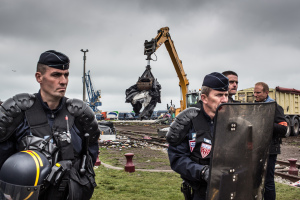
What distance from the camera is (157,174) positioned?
7625mm

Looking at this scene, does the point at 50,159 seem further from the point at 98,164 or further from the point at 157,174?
the point at 98,164

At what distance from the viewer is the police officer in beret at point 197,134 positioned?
248 cm

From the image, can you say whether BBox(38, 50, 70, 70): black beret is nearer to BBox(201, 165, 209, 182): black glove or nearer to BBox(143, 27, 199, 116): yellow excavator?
BBox(201, 165, 209, 182): black glove

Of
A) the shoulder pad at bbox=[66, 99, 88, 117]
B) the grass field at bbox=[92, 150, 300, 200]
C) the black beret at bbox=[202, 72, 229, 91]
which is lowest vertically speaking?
the grass field at bbox=[92, 150, 300, 200]

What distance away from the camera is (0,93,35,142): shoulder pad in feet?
7.41

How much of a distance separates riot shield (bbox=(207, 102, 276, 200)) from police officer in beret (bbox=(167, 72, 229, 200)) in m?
0.41

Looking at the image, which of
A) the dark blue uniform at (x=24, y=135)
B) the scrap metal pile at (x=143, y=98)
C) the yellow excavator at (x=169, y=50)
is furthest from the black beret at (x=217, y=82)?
the scrap metal pile at (x=143, y=98)

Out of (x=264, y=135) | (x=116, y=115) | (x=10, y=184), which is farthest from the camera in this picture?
(x=116, y=115)

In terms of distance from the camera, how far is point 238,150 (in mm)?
2021

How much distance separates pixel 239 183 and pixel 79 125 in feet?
4.32

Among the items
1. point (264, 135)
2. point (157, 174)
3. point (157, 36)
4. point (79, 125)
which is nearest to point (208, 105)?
point (264, 135)

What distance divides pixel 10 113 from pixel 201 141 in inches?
57.3

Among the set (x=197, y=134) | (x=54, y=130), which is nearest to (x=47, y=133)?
(x=54, y=130)

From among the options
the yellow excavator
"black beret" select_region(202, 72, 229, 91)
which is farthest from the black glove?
the yellow excavator
